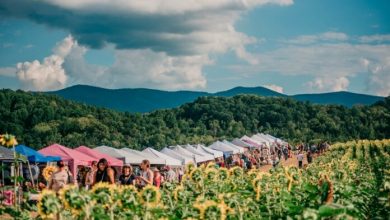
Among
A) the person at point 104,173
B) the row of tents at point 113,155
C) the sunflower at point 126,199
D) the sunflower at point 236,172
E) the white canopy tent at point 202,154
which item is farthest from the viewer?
the white canopy tent at point 202,154

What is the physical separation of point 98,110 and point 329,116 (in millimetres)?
50227

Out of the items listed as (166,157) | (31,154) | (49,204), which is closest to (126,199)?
(49,204)

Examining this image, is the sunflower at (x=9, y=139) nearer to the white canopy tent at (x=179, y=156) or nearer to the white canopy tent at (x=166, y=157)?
the white canopy tent at (x=166, y=157)

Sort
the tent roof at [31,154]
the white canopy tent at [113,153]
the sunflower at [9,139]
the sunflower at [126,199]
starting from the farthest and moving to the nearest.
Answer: the white canopy tent at [113,153], the tent roof at [31,154], the sunflower at [9,139], the sunflower at [126,199]

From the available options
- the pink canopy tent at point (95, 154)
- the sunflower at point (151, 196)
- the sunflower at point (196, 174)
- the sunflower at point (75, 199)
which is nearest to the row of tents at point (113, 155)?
the pink canopy tent at point (95, 154)

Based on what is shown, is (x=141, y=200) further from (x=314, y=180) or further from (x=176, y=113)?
(x=176, y=113)

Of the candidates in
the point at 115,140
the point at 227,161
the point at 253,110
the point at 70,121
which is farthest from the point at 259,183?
the point at 253,110

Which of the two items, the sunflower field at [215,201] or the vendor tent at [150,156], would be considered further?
the vendor tent at [150,156]

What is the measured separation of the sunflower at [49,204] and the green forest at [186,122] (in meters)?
60.1

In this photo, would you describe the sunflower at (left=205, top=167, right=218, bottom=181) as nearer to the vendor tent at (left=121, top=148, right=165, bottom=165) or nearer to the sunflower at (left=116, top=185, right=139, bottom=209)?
the sunflower at (left=116, top=185, right=139, bottom=209)

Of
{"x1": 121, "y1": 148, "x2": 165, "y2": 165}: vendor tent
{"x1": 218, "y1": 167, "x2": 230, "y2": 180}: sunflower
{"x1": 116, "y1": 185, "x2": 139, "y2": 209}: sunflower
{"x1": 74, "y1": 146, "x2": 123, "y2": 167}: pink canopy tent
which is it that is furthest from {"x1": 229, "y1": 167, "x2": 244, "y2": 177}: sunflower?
{"x1": 121, "y1": 148, "x2": 165, "y2": 165}: vendor tent

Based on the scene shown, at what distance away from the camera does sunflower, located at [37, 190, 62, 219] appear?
585 cm

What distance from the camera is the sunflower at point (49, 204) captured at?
585 centimetres

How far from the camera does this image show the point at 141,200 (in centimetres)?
684
